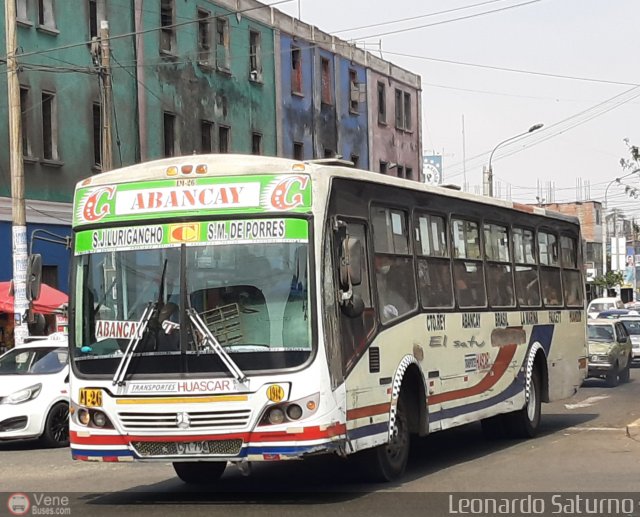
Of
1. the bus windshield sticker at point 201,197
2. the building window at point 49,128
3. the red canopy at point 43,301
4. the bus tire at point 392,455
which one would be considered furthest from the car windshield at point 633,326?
the bus windshield sticker at point 201,197

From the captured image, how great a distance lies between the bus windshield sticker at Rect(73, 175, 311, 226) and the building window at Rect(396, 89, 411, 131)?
40.8 metres

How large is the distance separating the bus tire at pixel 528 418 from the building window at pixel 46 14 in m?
18.6

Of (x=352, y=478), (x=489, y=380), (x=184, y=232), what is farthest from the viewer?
(x=489, y=380)

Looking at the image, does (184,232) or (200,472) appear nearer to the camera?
(184,232)

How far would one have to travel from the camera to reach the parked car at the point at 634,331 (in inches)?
1532

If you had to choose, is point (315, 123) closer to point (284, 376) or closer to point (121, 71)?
point (121, 71)

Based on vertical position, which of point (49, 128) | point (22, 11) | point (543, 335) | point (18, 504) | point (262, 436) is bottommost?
point (18, 504)

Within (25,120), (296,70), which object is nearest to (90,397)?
(25,120)

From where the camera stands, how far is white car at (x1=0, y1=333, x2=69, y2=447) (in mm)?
18266

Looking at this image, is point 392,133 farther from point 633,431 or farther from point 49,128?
point 633,431

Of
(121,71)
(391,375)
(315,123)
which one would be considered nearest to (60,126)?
(121,71)

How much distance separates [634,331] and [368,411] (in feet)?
95.9

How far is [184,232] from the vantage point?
11391mm

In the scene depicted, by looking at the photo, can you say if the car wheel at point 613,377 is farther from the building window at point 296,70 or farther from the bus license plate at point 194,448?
the bus license plate at point 194,448
